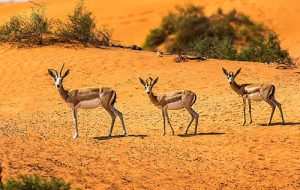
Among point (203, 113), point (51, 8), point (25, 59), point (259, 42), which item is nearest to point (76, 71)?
point (25, 59)

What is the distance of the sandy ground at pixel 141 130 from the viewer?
13266 millimetres

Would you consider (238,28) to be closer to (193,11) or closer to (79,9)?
(193,11)

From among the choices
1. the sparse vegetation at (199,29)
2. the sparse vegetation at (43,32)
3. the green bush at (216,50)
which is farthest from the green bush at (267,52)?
the sparse vegetation at (199,29)

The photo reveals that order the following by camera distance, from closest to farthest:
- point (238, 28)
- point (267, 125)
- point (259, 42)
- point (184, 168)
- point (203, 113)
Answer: point (184, 168), point (267, 125), point (203, 113), point (259, 42), point (238, 28)

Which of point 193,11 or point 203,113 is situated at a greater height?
point 193,11

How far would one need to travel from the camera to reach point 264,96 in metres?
18.3

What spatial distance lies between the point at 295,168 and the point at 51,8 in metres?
50.1

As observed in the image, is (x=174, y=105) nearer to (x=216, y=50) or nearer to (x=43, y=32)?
(x=43, y=32)

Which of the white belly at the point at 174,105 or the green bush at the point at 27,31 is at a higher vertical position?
the green bush at the point at 27,31

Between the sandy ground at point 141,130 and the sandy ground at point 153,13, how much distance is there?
20295mm

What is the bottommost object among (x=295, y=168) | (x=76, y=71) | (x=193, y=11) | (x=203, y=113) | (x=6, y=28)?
(x=295, y=168)

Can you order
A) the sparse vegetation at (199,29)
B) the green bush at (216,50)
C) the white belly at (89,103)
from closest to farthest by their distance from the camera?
the white belly at (89,103) → the green bush at (216,50) → the sparse vegetation at (199,29)

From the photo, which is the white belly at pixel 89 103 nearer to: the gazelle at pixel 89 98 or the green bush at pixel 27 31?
the gazelle at pixel 89 98

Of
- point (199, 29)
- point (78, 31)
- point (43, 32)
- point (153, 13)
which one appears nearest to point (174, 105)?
point (78, 31)
